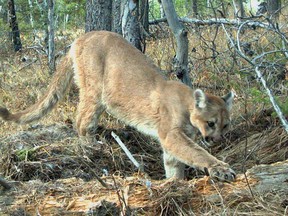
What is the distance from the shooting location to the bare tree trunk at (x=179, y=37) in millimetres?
6145

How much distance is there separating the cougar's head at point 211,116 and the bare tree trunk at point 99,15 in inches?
158

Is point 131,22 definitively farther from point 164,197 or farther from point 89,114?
point 164,197

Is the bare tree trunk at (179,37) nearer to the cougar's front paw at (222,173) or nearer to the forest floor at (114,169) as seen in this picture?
the forest floor at (114,169)

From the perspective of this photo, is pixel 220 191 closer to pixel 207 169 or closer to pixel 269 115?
pixel 207 169

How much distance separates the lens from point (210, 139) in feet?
16.9

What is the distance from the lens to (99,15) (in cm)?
881

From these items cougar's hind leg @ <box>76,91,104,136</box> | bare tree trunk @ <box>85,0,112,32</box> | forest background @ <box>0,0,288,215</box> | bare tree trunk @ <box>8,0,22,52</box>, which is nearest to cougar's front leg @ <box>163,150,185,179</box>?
forest background @ <box>0,0,288,215</box>

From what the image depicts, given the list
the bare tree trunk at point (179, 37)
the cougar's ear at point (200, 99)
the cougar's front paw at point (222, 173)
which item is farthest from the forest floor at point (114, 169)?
the bare tree trunk at point (179, 37)

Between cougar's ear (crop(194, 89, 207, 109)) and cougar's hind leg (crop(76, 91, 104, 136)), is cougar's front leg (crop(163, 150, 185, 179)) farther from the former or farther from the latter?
cougar's hind leg (crop(76, 91, 104, 136))

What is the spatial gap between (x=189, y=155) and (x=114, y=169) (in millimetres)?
952

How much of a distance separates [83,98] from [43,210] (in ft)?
9.43

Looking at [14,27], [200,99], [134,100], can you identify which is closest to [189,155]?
[200,99]

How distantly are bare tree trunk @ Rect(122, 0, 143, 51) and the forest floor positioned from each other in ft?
3.97

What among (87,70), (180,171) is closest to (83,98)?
(87,70)
